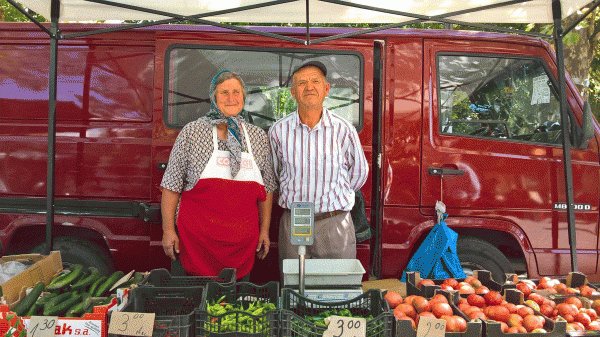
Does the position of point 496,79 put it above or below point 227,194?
above

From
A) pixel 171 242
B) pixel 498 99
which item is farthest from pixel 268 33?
pixel 498 99

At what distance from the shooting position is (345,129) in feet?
12.7

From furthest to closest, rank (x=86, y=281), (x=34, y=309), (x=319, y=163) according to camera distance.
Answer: (x=319, y=163) < (x=86, y=281) < (x=34, y=309)

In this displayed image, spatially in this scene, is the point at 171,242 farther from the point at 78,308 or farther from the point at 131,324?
the point at 131,324

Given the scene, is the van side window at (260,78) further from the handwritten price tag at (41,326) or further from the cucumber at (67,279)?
the handwritten price tag at (41,326)

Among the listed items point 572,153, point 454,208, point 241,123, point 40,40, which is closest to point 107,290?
point 241,123

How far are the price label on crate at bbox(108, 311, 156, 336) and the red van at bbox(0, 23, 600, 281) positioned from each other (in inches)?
78.6

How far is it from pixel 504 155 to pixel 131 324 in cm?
316

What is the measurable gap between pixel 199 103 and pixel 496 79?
7.70ft

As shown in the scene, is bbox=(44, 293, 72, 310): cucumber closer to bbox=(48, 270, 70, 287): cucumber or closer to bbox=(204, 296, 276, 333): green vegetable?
bbox=(48, 270, 70, 287): cucumber

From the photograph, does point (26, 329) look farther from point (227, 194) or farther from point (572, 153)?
point (572, 153)

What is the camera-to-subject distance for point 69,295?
3164mm

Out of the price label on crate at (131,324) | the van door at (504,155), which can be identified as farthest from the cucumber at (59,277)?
the van door at (504,155)

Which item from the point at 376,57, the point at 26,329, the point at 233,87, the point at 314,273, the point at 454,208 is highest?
the point at 376,57
